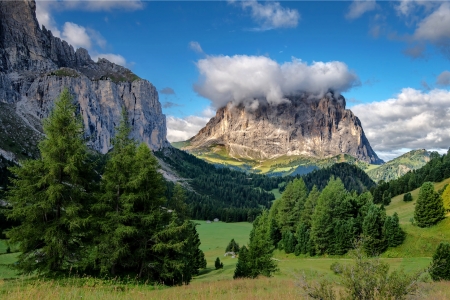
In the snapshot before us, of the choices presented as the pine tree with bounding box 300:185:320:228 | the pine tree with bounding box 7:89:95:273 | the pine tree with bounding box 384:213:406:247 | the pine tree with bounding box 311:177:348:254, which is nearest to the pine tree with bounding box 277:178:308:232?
the pine tree with bounding box 300:185:320:228

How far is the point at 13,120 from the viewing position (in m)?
183

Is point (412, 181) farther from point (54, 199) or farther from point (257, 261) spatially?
point (54, 199)

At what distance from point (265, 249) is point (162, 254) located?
14839 millimetres

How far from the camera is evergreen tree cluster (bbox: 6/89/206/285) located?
→ 18359mm

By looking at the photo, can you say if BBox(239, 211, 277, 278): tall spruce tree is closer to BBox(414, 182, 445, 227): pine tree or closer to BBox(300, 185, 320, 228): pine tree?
BBox(300, 185, 320, 228): pine tree

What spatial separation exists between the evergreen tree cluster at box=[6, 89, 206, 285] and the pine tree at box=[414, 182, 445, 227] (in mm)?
42284

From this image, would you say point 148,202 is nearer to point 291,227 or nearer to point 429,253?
point 429,253

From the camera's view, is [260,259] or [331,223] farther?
[331,223]

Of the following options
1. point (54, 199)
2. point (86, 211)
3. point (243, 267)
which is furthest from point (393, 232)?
point (54, 199)

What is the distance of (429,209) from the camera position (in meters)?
45.2

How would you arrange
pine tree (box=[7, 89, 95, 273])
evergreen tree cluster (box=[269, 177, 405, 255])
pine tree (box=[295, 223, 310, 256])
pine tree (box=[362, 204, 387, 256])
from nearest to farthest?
pine tree (box=[7, 89, 95, 273]) < pine tree (box=[362, 204, 387, 256]) < evergreen tree cluster (box=[269, 177, 405, 255]) < pine tree (box=[295, 223, 310, 256])

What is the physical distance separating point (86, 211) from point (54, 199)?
93.7 inches

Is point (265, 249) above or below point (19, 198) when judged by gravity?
below

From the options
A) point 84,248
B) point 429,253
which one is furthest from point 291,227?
point 84,248
